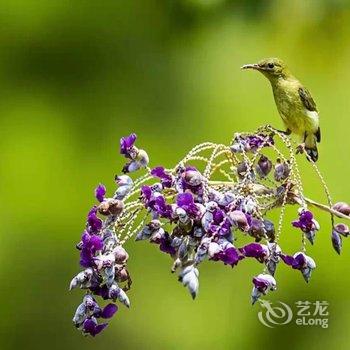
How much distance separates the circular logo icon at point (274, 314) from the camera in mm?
2494

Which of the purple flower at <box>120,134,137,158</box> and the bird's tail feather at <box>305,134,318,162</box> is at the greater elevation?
the bird's tail feather at <box>305,134,318,162</box>

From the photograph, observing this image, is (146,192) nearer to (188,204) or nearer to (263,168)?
(188,204)

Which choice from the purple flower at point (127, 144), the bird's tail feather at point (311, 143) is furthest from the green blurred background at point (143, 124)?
the purple flower at point (127, 144)

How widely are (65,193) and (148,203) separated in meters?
1.93

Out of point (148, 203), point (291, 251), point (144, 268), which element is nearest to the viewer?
point (148, 203)

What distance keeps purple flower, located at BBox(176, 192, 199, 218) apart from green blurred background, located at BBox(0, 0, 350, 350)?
1.68 metres

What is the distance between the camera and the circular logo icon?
2.49 meters

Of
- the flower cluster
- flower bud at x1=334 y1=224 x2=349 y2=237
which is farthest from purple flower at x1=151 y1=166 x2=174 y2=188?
flower bud at x1=334 y1=224 x2=349 y2=237

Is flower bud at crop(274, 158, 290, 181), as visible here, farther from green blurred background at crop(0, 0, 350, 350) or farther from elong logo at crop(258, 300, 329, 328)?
green blurred background at crop(0, 0, 350, 350)

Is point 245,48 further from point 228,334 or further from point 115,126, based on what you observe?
point 228,334

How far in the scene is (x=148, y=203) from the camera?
1.02 meters

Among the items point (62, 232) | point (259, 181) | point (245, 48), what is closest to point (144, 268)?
point (62, 232)

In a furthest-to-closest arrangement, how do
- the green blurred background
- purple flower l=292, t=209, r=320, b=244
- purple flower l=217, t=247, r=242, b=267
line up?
the green blurred background
purple flower l=292, t=209, r=320, b=244
purple flower l=217, t=247, r=242, b=267

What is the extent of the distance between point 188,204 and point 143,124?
1910mm
